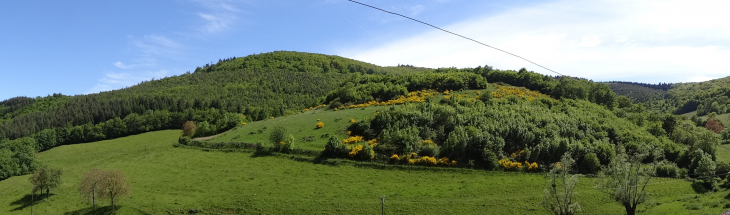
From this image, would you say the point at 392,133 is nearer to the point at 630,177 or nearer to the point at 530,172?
the point at 530,172

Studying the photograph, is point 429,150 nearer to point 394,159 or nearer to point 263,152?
point 394,159

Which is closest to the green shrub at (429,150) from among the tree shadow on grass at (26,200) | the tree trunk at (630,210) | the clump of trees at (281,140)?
the clump of trees at (281,140)

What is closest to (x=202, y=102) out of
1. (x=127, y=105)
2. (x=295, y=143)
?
(x=127, y=105)

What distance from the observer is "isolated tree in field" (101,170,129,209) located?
2241 inches

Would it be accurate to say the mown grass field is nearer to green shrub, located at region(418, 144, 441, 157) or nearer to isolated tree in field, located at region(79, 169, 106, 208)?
isolated tree in field, located at region(79, 169, 106, 208)

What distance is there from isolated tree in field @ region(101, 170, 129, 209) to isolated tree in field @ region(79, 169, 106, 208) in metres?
0.56

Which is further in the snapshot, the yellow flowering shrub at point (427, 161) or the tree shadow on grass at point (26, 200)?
the yellow flowering shrub at point (427, 161)

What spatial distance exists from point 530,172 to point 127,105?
6564 inches

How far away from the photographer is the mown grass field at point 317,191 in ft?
174

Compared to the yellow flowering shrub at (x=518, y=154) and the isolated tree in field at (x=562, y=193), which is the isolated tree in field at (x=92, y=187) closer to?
the isolated tree in field at (x=562, y=193)

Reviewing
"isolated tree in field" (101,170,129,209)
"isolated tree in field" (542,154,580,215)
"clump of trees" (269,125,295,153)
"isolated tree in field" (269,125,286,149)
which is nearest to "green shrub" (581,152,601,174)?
"isolated tree in field" (542,154,580,215)

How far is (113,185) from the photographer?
5738 cm

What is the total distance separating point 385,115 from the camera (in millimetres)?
83438

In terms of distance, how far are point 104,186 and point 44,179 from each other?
65.2 ft
